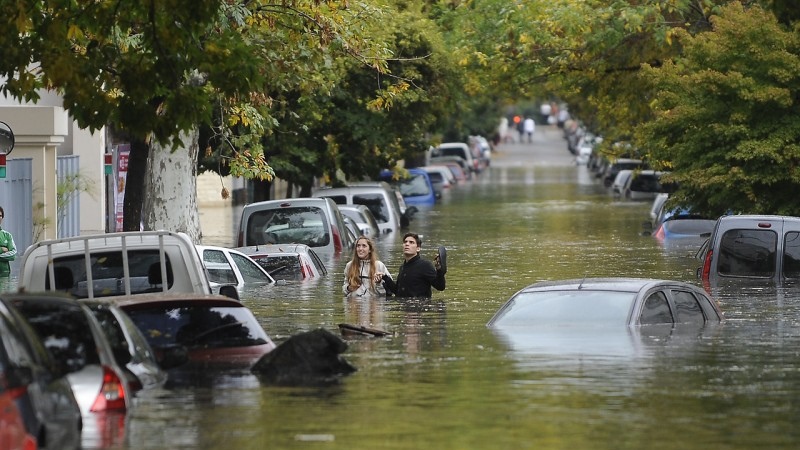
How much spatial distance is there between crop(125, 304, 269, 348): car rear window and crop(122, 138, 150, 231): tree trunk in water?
1517 cm

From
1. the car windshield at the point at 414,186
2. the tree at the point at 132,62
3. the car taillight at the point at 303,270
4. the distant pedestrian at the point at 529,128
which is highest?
the distant pedestrian at the point at 529,128

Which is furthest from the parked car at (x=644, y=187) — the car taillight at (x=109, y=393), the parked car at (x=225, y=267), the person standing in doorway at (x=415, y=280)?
the car taillight at (x=109, y=393)

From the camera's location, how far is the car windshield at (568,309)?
1708cm

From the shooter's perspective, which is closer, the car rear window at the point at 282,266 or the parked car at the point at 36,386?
the parked car at the point at 36,386

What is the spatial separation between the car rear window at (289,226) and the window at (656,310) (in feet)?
46.7

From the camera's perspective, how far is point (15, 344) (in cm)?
970

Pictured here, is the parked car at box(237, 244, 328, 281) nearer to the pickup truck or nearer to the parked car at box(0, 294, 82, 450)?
the pickup truck

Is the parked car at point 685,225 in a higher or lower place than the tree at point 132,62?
lower

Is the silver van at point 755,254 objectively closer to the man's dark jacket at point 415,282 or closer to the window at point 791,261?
the window at point 791,261

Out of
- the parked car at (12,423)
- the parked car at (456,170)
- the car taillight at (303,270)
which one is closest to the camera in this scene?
the parked car at (12,423)

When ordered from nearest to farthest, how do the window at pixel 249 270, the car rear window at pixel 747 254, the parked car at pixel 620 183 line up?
the car rear window at pixel 747 254 < the window at pixel 249 270 < the parked car at pixel 620 183

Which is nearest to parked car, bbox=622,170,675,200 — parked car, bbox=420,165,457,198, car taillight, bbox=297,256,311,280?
parked car, bbox=420,165,457,198

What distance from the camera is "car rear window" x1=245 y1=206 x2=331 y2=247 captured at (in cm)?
3094

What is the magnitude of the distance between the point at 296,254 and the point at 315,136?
17065 millimetres
